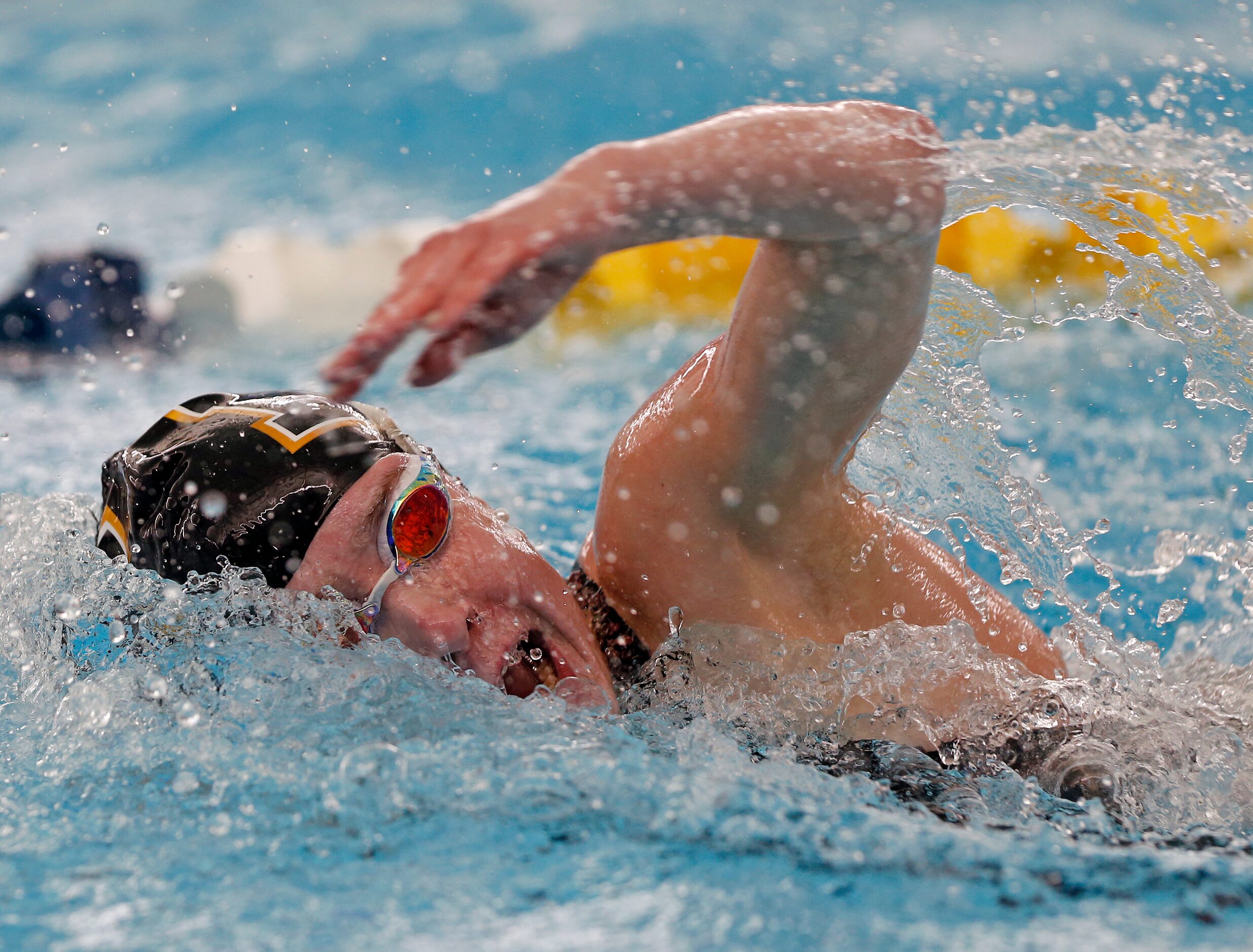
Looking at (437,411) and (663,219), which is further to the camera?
(437,411)

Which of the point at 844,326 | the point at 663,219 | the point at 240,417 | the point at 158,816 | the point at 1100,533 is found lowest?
the point at 1100,533

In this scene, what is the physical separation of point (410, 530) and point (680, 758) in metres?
0.42

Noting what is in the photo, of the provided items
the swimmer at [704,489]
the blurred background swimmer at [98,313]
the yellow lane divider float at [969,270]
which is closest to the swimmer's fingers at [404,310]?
the swimmer at [704,489]

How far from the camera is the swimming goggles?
128 centimetres

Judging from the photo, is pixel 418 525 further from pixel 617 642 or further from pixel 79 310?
pixel 79 310

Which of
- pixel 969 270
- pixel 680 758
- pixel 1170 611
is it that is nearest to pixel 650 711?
pixel 680 758

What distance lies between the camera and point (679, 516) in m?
1.33

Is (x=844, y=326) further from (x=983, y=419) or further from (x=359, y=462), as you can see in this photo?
(x=983, y=419)

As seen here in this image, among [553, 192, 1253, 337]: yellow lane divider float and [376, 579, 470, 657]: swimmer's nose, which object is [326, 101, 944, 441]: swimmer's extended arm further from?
[553, 192, 1253, 337]: yellow lane divider float

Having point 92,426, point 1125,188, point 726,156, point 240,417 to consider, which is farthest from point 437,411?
point 726,156

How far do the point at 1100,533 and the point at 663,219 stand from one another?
2277 millimetres

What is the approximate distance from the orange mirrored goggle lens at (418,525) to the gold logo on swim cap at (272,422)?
143mm

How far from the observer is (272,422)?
1.36 m

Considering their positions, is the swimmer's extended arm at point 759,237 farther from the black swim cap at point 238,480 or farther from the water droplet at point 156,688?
the water droplet at point 156,688
